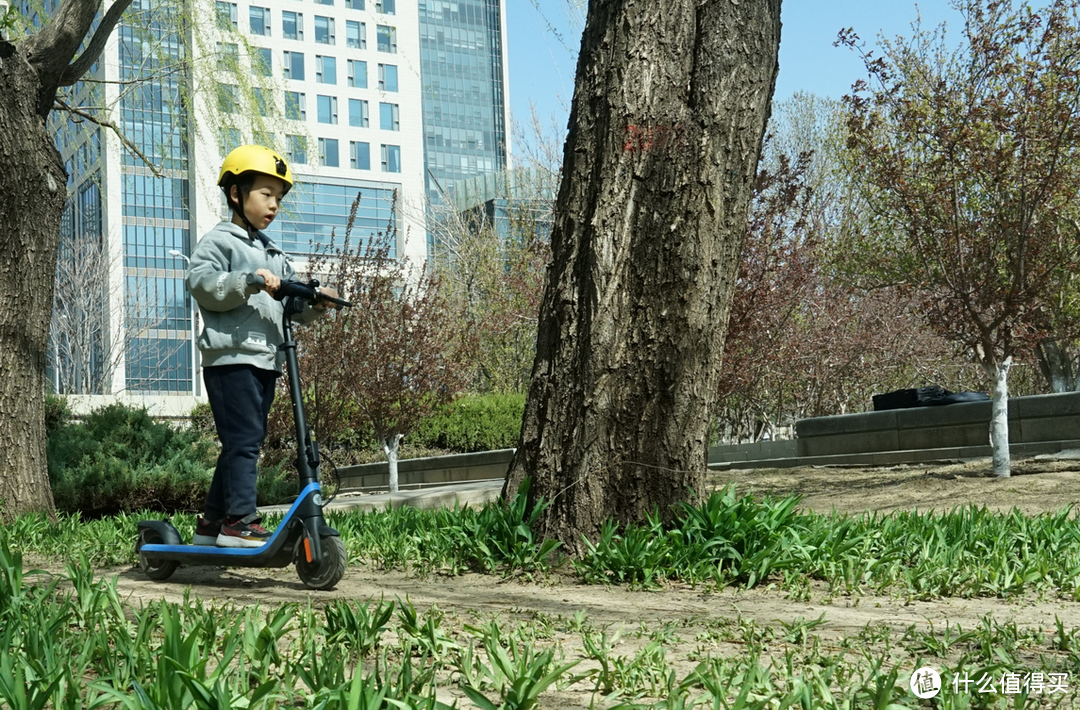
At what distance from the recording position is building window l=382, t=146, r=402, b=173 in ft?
223

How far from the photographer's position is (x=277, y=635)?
2750mm

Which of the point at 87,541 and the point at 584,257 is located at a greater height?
the point at 584,257

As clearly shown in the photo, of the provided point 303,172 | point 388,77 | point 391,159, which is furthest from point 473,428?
point 388,77

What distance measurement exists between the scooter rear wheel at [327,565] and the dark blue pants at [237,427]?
1.69ft

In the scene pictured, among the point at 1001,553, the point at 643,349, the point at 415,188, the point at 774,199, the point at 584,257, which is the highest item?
the point at 415,188

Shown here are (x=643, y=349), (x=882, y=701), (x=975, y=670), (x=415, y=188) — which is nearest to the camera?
(x=882, y=701)

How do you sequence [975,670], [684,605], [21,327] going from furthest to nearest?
[21,327] → [684,605] → [975,670]

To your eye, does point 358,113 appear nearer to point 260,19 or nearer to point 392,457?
point 260,19

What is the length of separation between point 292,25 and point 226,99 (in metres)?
60.0

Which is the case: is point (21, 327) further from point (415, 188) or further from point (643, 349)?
point (415, 188)

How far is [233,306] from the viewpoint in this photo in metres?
4.05

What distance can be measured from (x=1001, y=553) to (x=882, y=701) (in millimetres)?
2531

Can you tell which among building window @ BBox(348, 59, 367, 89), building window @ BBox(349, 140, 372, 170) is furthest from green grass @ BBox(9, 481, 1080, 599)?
building window @ BBox(348, 59, 367, 89)

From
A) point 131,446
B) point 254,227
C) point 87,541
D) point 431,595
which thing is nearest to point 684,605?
point 431,595
